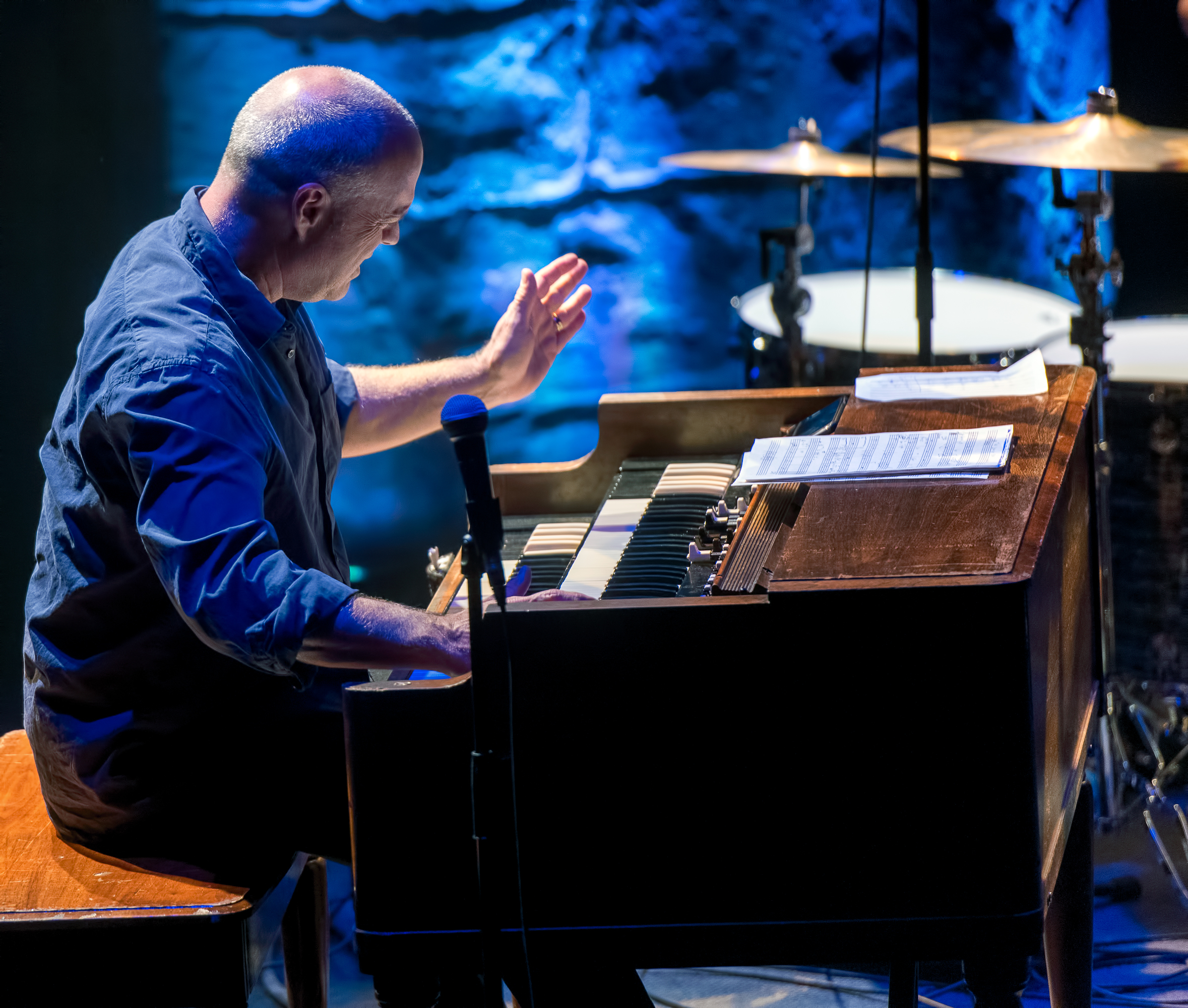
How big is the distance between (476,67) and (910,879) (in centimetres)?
339

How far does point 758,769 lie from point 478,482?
41 centimetres

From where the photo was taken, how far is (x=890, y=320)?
407 cm

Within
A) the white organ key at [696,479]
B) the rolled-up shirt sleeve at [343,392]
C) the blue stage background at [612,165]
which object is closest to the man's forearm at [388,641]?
the white organ key at [696,479]

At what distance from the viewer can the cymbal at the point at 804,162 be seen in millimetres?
3668

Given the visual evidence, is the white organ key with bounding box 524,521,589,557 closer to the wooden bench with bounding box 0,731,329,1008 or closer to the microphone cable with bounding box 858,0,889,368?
the wooden bench with bounding box 0,731,329,1008

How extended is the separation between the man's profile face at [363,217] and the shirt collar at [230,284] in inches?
4.1

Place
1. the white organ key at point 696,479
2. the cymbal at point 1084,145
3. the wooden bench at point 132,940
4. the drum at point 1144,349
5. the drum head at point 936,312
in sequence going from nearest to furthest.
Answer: the wooden bench at point 132,940 → the white organ key at point 696,479 → the cymbal at point 1084,145 → the drum at point 1144,349 → the drum head at point 936,312

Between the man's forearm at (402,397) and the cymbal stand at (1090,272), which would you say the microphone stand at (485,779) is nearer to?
the man's forearm at (402,397)

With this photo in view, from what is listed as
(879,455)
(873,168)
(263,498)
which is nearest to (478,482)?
(263,498)

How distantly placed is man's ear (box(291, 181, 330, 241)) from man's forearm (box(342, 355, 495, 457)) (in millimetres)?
529

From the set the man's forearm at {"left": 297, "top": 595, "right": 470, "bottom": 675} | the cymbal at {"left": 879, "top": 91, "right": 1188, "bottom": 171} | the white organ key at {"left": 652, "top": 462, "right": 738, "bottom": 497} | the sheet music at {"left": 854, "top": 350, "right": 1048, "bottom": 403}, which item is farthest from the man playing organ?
the cymbal at {"left": 879, "top": 91, "right": 1188, "bottom": 171}

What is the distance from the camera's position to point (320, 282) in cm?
187

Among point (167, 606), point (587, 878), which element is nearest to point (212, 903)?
point (167, 606)

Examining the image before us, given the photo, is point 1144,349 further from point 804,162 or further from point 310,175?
point 310,175
